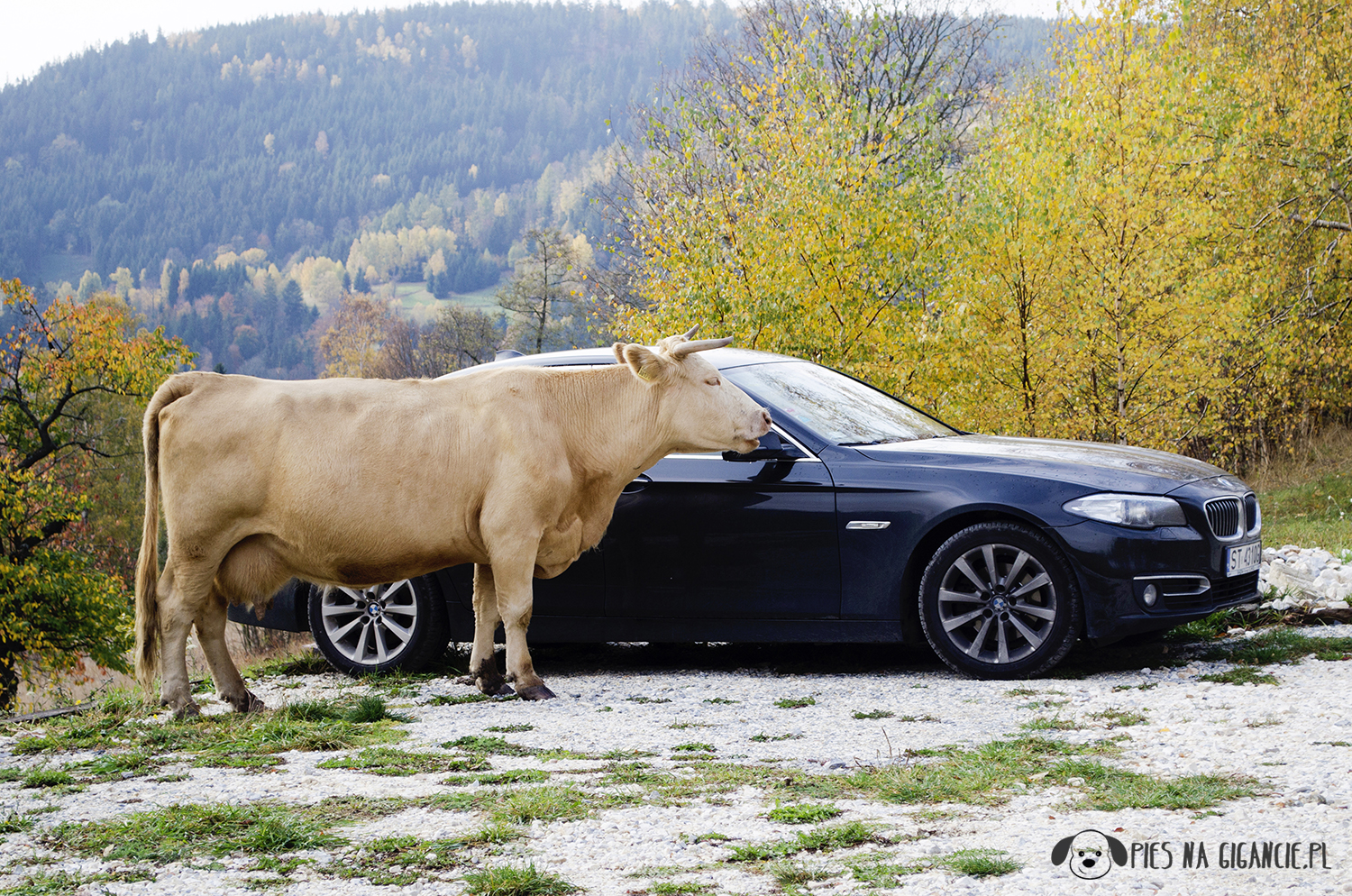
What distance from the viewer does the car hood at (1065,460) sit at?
6555 mm

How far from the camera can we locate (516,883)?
3381mm

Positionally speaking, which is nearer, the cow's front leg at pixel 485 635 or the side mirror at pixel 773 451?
the cow's front leg at pixel 485 635

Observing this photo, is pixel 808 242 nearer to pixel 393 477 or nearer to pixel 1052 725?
pixel 393 477

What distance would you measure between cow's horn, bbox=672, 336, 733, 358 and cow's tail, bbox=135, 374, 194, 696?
260cm

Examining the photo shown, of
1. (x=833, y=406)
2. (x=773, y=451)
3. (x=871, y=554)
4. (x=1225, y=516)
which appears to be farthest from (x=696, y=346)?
(x=1225, y=516)

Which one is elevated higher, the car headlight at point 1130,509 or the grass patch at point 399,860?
the car headlight at point 1130,509

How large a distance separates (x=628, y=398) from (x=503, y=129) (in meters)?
171

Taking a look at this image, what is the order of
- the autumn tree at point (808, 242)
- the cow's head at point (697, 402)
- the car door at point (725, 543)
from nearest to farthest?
1. the cow's head at point (697, 402)
2. the car door at point (725, 543)
3. the autumn tree at point (808, 242)

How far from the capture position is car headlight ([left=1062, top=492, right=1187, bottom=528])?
6379 mm

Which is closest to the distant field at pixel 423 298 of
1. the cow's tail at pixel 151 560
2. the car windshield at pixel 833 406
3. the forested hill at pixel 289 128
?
the forested hill at pixel 289 128

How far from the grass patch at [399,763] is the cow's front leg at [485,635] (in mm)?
1468

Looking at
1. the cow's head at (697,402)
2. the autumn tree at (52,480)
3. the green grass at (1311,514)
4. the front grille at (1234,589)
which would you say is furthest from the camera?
the autumn tree at (52,480)

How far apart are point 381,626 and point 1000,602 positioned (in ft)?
12.3

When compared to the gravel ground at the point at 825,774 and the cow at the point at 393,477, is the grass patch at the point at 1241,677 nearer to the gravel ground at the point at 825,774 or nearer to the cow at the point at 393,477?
the gravel ground at the point at 825,774
